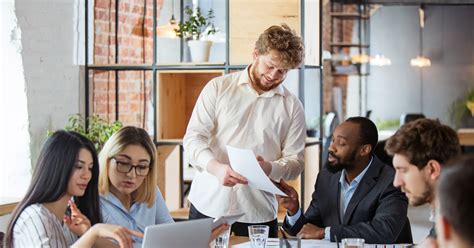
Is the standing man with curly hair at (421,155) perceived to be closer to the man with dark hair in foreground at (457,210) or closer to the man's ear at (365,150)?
the man's ear at (365,150)

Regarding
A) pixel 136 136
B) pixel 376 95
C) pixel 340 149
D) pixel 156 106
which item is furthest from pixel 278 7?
pixel 376 95

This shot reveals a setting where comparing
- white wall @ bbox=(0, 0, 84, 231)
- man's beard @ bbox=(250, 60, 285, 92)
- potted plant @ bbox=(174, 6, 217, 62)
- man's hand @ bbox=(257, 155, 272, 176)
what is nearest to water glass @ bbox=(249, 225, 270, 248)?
man's hand @ bbox=(257, 155, 272, 176)

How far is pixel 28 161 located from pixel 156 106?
36.1 inches

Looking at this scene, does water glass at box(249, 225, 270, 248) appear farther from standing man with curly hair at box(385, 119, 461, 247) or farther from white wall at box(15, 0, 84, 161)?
white wall at box(15, 0, 84, 161)

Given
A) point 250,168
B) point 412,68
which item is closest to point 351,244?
point 250,168

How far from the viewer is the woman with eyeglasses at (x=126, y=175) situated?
3184mm

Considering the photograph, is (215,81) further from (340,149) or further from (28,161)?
(28,161)

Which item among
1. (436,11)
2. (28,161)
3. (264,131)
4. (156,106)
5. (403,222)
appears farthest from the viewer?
(436,11)

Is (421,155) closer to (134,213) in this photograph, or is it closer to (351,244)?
(351,244)

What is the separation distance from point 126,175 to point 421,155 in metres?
1.08

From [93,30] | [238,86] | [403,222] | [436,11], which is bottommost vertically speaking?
[403,222]

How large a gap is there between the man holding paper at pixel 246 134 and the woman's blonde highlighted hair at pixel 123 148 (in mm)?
559

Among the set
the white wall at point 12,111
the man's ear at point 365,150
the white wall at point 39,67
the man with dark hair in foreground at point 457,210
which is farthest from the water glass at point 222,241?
the white wall at point 12,111

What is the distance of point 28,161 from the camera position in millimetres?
5289
